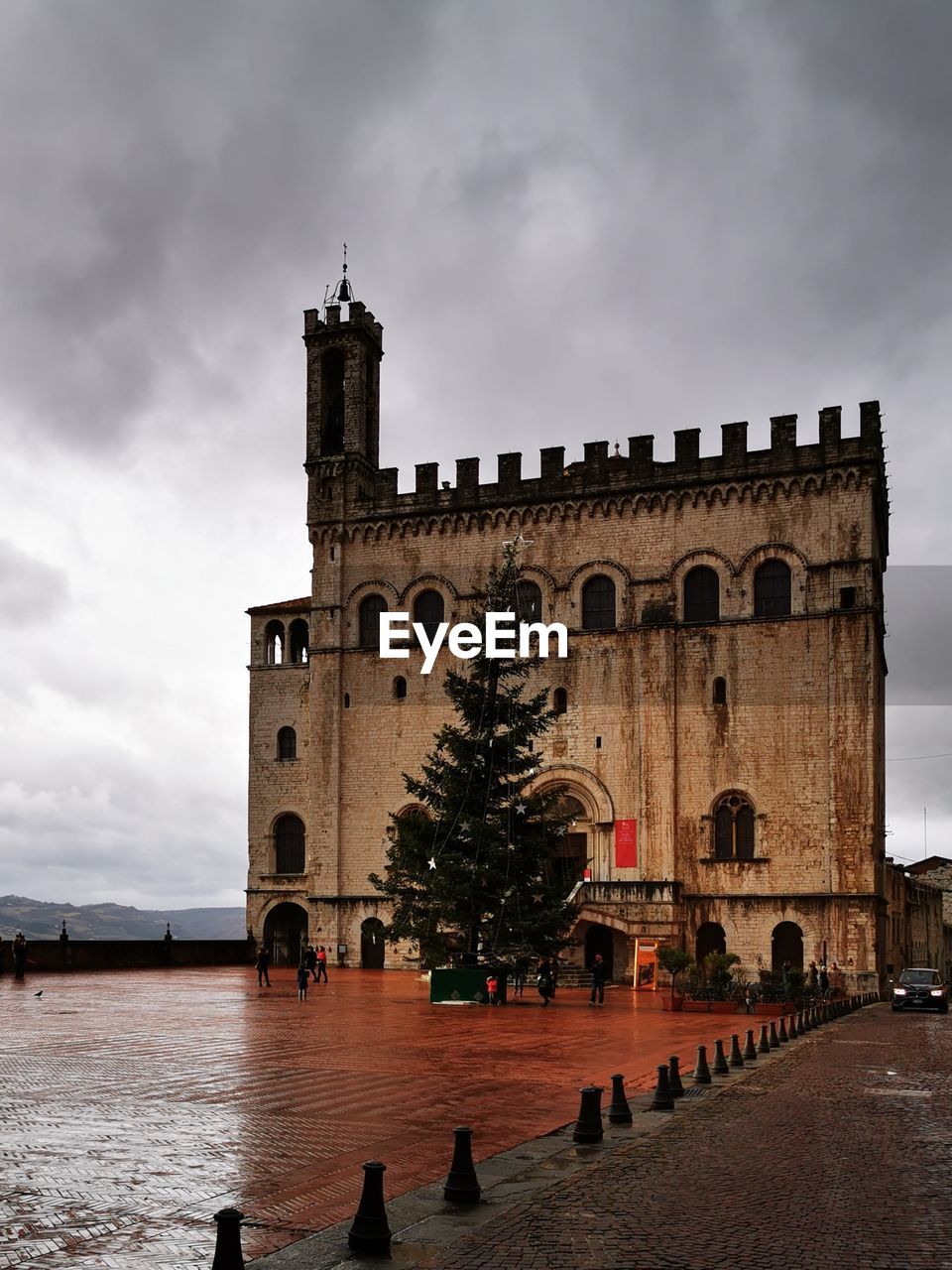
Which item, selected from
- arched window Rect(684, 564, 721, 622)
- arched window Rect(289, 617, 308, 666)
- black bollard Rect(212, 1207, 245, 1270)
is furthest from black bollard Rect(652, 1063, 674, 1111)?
arched window Rect(289, 617, 308, 666)

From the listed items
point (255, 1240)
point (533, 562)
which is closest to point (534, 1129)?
point (255, 1240)

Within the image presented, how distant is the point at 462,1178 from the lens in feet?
32.5

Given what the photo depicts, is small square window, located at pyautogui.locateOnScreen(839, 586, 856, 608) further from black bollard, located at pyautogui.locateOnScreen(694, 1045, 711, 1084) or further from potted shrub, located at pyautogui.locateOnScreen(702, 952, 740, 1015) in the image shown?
black bollard, located at pyautogui.locateOnScreen(694, 1045, 711, 1084)

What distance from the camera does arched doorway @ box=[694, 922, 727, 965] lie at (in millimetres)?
44562

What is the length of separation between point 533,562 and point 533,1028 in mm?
25513

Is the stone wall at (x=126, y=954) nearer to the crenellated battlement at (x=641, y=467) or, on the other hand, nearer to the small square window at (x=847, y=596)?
the crenellated battlement at (x=641, y=467)

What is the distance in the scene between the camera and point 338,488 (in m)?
52.7

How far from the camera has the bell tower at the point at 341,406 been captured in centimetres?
5269

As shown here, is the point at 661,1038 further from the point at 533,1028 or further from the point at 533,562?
the point at 533,562

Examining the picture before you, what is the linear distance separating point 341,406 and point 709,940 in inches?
995

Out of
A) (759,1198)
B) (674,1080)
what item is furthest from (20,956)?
(759,1198)

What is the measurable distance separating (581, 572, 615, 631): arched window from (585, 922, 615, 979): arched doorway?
10469 millimetres

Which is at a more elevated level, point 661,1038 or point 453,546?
point 453,546

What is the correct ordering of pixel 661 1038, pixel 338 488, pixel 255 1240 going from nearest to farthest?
pixel 255 1240
pixel 661 1038
pixel 338 488
